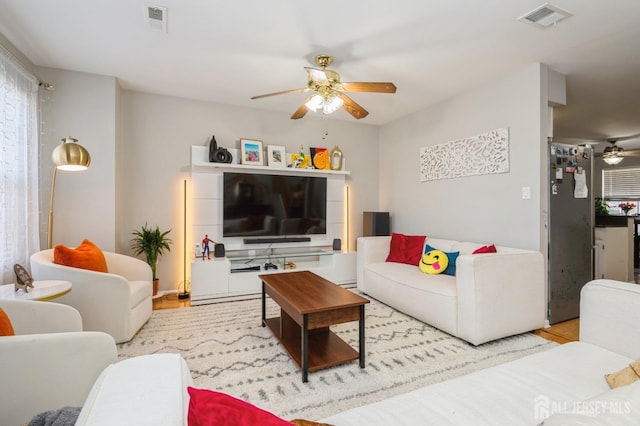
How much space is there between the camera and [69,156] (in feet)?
7.78

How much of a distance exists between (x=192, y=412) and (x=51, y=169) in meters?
3.71

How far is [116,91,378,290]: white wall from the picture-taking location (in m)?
3.75

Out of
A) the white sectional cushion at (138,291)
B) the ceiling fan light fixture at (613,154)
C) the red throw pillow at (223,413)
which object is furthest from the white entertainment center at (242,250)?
the ceiling fan light fixture at (613,154)

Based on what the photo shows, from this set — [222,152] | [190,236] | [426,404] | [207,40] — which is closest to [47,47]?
[207,40]

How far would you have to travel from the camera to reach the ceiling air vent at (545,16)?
212 centimetres

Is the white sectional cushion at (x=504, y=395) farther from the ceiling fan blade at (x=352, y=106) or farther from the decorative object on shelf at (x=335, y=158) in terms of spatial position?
the decorative object on shelf at (x=335, y=158)

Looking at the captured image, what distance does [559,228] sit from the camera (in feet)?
9.90

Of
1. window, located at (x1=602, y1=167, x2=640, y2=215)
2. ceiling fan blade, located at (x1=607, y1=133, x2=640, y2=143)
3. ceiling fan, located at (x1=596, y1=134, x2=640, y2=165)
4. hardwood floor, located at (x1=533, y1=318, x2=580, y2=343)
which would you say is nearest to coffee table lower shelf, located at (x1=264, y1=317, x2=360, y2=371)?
hardwood floor, located at (x1=533, y1=318, x2=580, y2=343)

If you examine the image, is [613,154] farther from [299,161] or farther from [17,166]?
[17,166]

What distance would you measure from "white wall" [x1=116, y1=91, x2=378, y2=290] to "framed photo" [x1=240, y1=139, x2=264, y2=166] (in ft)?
0.42

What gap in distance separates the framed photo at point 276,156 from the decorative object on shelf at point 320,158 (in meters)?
0.45

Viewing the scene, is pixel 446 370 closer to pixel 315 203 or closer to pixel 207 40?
pixel 315 203

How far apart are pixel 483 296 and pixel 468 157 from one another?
1800 mm

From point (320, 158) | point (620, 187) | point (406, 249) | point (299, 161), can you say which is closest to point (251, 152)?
point (299, 161)
